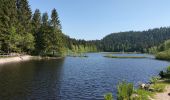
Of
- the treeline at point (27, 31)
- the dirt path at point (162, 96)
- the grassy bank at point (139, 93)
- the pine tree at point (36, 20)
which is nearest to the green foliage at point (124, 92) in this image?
the grassy bank at point (139, 93)

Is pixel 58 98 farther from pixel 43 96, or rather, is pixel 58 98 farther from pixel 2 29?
pixel 2 29

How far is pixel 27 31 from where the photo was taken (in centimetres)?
12144

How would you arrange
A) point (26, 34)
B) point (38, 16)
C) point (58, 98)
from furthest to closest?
point (38, 16), point (26, 34), point (58, 98)

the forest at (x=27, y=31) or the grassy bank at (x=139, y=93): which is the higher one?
the forest at (x=27, y=31)

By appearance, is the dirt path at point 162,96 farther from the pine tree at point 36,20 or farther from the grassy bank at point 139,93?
the pine tree at point 36,20

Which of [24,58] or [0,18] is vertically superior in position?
[0,18]

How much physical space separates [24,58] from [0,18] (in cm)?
1861

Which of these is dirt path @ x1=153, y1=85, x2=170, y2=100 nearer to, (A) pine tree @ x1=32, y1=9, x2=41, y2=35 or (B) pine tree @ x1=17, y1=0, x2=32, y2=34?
(B) pine tree @ x1=17, y1=0, x2=32, y2=34

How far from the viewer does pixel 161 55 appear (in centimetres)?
14138

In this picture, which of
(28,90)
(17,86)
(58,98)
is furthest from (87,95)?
(17,86)

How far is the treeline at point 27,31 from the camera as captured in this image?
3819 inches

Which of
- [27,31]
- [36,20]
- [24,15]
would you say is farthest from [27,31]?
[36,20]

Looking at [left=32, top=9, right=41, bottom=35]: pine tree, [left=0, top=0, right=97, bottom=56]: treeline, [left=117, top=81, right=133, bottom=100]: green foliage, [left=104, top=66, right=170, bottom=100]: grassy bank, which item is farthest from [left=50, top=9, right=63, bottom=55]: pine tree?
[left=117, top=81, right=133, bottom=100]: green foliage

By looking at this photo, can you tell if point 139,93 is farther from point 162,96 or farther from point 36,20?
point 36,20
